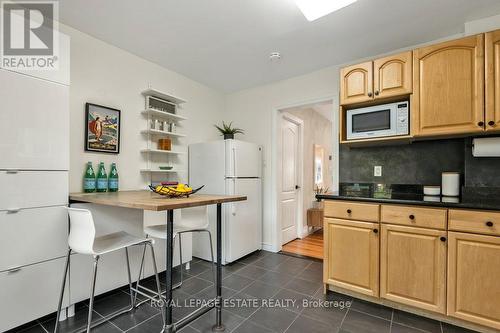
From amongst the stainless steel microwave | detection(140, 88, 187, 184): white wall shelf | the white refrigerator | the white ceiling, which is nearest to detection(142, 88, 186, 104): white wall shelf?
detection(140, 88, 187, 184): white wall shelf

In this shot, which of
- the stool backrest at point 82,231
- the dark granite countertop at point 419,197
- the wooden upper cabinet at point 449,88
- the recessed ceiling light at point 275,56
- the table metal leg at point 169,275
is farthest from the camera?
the recessed ceiling light at point 275,56

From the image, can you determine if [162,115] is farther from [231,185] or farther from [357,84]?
[357,84]

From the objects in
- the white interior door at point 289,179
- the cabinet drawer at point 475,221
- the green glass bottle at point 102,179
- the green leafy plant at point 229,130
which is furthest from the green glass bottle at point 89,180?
the cabinet drawer at point 475,221

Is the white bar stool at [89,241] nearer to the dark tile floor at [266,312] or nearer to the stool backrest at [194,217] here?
the dark tile floor at [266,312]

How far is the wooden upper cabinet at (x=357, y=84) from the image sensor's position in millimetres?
2316

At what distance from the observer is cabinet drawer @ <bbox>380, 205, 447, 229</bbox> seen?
177 centimetres

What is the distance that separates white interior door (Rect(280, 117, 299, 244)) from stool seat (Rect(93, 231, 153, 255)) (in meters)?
2.40

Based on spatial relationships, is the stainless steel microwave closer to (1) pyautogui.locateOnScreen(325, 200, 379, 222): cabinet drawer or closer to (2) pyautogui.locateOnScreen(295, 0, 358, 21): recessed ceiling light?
(1) pyautogui.locateOnScreen(325, 200, 379, 222): cabinet drawer

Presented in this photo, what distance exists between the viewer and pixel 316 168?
Result: 5164 mm

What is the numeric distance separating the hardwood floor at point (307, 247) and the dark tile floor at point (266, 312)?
31.5 inches

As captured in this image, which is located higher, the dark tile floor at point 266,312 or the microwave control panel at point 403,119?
the microwave control panel at point 403,119

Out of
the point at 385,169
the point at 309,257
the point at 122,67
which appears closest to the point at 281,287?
the point at 309,257

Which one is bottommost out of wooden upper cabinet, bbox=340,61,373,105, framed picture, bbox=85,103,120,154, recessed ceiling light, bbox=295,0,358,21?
framed picture, bbox=85,103,120,154

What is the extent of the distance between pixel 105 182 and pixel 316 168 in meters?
4.05
